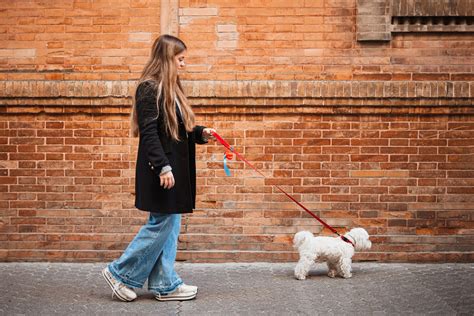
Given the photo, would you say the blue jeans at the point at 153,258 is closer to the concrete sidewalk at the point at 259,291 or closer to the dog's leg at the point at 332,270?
the concrete sidewalk at the point at 259,291

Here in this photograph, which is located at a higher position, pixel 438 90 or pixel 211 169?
pixel 438 90

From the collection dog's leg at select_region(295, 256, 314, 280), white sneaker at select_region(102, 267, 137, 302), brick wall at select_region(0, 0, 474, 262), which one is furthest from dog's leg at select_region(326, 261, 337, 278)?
white sneaker at select_region(102, 267, 137, 302)

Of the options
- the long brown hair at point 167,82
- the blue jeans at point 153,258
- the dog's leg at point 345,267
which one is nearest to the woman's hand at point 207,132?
the long brown hair at point 167,82

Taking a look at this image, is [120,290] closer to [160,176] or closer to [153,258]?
[153,258]

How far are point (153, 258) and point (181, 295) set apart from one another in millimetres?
398

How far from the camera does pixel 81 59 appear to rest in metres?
7.16

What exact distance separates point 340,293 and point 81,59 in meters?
3.52

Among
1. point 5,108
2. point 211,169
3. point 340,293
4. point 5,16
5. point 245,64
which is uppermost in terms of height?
point 5,16

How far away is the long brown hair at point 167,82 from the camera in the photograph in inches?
215

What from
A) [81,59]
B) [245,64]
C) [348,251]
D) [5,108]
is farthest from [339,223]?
[5,108]

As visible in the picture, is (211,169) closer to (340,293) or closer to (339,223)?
(339,223)

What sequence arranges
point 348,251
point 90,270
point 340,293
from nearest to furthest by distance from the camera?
point 340,293 < point 348,251 < point 90,270

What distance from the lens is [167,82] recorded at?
5.53 metres

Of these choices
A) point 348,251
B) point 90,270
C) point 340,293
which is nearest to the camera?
point 340,293
